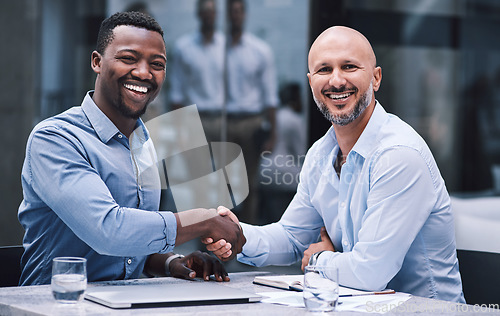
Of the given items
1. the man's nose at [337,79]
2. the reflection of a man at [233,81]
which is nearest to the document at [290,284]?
the man's nose at [337,79]

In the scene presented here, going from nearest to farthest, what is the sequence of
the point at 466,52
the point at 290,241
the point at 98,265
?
the point at 98,265
the point at 290,241
the point at 466,52

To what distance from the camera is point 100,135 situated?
7.50 feet

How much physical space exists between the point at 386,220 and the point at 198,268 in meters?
0.61

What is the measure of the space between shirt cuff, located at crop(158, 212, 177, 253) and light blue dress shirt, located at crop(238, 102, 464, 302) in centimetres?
45

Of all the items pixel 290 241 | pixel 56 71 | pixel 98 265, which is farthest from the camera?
pixel 56 71

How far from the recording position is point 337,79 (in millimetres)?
2514

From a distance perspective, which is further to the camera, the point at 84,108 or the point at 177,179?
the point at 177,179

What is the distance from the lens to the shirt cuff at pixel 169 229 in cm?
208

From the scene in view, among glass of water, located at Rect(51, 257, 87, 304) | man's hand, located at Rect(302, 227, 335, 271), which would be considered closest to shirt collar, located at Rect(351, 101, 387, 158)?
man's hand, located at Rect(302, 227, 335, 271)

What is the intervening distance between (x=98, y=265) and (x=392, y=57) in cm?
416

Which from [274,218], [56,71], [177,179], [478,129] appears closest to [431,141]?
[478,129]

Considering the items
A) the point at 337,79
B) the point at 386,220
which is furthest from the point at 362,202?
the point at 337,79

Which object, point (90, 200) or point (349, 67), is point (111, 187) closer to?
point (90, 200)

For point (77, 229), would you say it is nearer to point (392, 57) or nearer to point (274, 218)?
point (274, 218)
